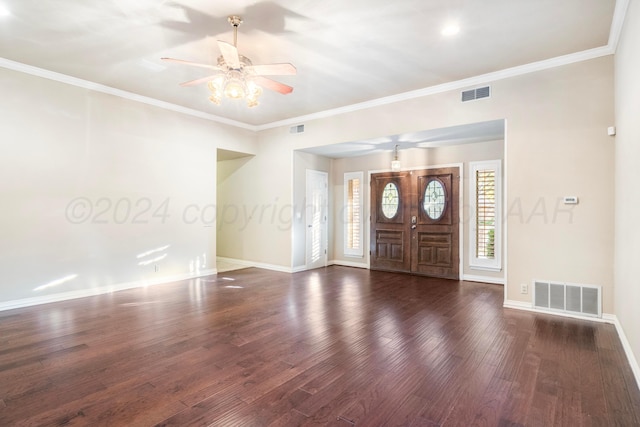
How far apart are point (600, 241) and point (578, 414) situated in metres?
2.59

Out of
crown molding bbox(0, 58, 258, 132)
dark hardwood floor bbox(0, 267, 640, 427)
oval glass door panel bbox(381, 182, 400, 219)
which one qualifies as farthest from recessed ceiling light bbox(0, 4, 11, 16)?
oval glass door panel bbox(381, 182, 400, 219)

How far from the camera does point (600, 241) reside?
12.8ft

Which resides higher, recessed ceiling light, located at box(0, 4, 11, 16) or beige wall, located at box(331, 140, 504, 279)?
recessed ceiling light, located at box(0, 4, 11, 16)

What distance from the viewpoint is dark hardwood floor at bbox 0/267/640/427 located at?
2160 mm

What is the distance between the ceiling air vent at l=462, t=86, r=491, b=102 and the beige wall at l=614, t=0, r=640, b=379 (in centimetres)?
137

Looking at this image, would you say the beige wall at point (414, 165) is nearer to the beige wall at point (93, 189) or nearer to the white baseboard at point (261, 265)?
the white baseboard at point (261, 265)

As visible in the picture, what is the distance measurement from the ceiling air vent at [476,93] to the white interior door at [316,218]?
3.62 m

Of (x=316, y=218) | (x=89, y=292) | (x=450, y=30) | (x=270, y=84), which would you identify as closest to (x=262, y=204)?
(x=316, y=218)

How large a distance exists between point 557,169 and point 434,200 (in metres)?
2.69

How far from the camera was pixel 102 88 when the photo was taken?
5125 mm

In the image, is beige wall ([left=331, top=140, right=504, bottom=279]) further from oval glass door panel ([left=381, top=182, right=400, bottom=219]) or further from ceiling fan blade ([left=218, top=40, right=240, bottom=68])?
ceiling fan blade ([left=218, top=40, right=240, bottom=68])

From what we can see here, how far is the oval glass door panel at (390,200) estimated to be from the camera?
285 inches

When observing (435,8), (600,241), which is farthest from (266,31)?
(600,241)

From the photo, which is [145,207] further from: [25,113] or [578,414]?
[578,414]
